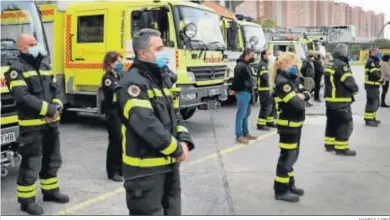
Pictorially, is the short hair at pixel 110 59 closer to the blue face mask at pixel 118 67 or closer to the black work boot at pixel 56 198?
the blue face mask at pixel 118 67

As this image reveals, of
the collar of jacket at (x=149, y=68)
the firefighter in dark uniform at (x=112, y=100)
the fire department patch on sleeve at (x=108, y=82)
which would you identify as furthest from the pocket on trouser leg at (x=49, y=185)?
the collar of jacket at (x=149, y=68)

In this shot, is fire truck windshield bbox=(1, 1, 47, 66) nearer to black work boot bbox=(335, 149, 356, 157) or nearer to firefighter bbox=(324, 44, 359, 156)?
firefighter bbox=(324, 44, 359, 156)

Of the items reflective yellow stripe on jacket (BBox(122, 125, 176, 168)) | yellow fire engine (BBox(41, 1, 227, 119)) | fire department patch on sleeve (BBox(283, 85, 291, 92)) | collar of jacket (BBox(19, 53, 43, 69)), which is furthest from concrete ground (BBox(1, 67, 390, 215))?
reflective yellow stripe on jacket (BBox(122, 125, 176, 168))

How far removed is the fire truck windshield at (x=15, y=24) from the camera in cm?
545

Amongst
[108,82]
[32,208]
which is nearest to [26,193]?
[32,208]

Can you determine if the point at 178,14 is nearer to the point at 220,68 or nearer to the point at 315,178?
the point at 220,68

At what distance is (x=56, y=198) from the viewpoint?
4.72m

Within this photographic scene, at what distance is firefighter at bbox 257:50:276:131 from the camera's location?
8.65m

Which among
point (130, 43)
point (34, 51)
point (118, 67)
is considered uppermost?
point (130, 43)

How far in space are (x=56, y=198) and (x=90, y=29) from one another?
473cm

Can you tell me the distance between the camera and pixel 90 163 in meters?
6.43

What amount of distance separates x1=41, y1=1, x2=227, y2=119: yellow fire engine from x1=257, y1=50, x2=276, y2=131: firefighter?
79 cm

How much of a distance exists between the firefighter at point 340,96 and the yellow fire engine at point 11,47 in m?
4.21

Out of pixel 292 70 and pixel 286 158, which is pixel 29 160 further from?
pixel 292 70
